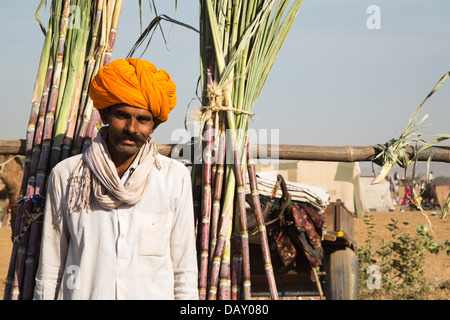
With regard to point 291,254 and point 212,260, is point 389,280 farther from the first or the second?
point 212,260

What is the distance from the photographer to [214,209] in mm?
2918

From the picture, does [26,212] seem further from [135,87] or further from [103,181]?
[135,87]

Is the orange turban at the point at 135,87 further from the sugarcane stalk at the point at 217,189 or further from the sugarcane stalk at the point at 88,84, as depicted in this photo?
the sugarcane stalk at the point at 217,189

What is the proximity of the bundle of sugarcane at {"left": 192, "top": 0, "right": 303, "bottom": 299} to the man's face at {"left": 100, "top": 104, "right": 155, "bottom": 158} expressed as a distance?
68 centimetres

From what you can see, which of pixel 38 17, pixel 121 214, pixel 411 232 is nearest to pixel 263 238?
pixel 121 214

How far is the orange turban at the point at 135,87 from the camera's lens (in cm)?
228

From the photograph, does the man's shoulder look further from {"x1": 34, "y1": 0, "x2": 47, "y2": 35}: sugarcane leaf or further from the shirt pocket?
{"x1": 34, "y1": 0, "x2": 47, "y2": 35}: sugarcane leaf

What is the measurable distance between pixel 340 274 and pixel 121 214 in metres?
4.55

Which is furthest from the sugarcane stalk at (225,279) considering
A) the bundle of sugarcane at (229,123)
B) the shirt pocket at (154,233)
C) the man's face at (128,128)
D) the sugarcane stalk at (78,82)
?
the sugarcane stalk at (78,82)

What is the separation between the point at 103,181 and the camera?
2330mm

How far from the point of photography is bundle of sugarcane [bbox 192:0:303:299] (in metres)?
2.89

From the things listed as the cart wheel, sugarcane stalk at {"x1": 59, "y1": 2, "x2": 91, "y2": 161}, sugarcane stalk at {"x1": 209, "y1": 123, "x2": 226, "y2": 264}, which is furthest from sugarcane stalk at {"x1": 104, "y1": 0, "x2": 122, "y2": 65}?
the cart wheel
